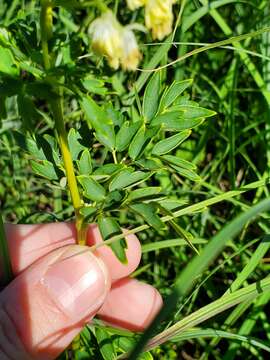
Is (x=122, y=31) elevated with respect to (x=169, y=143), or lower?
elevated

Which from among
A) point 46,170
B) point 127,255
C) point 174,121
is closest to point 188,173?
point 174,121

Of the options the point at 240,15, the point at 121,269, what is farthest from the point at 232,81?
the point at 121,269

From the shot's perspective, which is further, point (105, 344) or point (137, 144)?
point (105, 344)

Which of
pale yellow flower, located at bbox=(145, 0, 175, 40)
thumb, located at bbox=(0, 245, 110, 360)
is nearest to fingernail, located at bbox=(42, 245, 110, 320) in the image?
thumb, located at bbox=(0, 245, 110, 360)

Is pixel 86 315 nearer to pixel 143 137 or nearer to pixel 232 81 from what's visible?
pixel 143 137

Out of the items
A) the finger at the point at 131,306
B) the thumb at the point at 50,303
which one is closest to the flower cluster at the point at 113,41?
the thumb at the point at 50,303

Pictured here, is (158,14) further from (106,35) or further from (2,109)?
(2,109)

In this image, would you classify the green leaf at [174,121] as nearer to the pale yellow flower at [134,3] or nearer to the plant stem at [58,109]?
the plant stem at [58,109]
